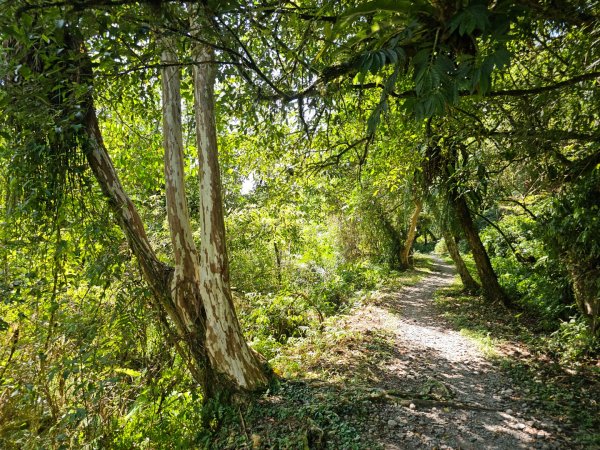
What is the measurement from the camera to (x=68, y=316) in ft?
13.8

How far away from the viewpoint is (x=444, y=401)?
13.3ft

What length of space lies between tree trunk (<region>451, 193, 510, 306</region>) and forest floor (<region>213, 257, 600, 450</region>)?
1935 mm

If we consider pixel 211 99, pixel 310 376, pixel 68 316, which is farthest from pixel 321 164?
pixel 68 316

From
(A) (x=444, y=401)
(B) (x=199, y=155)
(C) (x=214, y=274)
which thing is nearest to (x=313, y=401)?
(A) (x=444, y=401)

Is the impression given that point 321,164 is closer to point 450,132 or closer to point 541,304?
point 450,132

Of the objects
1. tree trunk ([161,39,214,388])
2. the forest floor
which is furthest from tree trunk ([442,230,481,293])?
tree trunk ([161,39,214,388])

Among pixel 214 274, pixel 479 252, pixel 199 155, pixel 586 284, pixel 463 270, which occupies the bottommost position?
pixel 463 270

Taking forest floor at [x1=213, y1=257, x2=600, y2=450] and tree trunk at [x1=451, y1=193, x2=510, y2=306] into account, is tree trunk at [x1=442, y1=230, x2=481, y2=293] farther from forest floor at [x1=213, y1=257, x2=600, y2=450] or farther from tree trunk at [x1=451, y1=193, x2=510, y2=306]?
forest floor at [x1=213, y1=257, x2=600, y2=450]

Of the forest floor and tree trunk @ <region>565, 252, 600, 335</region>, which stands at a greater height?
tree trunk @ <region>565, 252, 600, 335</region>

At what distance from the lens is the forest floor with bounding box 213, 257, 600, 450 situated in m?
3.39

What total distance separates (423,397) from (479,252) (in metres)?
5.28

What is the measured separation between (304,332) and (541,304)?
15.7 feet

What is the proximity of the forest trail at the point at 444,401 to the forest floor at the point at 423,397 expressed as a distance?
1 centimetres

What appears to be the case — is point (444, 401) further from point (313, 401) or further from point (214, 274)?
point (214, 274)
